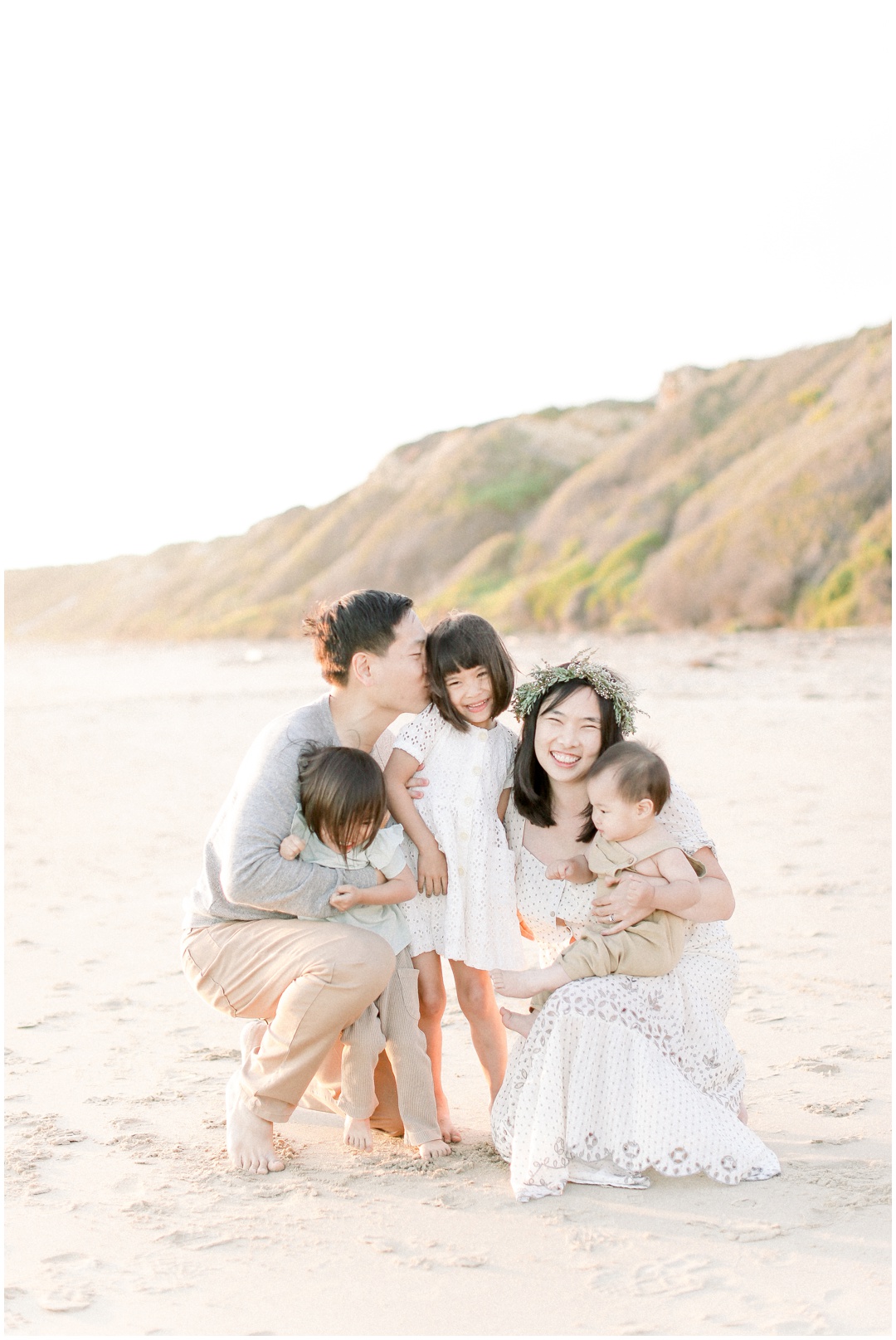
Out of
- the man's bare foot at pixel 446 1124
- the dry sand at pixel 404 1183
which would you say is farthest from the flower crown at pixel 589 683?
the man's bare foot at pixel 446 1124

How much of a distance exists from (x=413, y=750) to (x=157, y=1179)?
1311 mm

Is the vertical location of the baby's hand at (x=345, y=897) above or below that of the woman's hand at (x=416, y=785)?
below

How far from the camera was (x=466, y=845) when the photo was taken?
3.51m

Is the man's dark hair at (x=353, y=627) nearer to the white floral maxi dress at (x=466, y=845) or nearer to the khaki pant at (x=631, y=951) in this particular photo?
the white floral maxi dress at (x=466, y=845)

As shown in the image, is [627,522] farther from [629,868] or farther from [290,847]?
[290,847]

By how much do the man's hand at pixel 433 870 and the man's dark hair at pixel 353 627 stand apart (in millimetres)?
548

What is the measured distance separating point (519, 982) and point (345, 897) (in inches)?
19.6

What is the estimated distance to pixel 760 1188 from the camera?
3.02 m

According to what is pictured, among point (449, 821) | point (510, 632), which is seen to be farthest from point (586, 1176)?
point (510, 632)

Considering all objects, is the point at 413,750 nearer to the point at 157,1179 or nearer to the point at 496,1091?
the point at 496,1091

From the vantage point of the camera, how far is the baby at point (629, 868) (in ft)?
10.4

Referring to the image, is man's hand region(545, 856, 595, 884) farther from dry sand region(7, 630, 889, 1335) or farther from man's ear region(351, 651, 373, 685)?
man's ear region(351, 651, 373, 685)

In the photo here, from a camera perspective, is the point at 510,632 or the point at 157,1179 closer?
the point at 157,1179

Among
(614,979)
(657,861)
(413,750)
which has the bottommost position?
(614,979)
